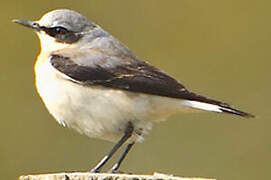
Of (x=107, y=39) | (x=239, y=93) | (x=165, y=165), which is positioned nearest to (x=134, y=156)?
(x=165, y=165)

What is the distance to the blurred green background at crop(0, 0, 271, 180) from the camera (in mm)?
10219

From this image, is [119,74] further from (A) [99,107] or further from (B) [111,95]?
(A) [99,107]

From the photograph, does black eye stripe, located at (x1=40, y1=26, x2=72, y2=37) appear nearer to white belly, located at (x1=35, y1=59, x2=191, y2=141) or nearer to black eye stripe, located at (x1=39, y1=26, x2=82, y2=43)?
black eye stripe, located at (x1=39, y1=26, x2=82, y2=43)

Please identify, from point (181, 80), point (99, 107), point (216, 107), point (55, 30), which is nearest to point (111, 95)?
point (99, 107)

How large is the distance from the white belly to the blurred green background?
1864 millimetres

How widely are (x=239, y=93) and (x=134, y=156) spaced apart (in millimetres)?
995

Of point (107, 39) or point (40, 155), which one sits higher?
point (107, 39)

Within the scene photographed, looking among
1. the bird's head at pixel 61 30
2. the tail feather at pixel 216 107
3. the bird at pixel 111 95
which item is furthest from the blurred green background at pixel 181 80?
the tail feather at pixel 216 107

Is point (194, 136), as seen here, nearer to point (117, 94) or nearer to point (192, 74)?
point (192, 74)

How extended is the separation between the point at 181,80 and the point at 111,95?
2493 mm

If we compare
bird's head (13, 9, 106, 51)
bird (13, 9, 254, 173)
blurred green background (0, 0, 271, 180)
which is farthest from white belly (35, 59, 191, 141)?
blurred green background (0, 0, 271, 180)

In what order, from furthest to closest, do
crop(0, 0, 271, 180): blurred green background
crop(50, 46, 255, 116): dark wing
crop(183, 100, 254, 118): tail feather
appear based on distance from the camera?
crop(0, 0, 271, 180): blurred green background
crop(50, 46, 255, 116): dark wing
crop(183, 100, 254, 118): tail feather

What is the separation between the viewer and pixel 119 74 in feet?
26.9

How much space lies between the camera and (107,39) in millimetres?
8594
